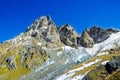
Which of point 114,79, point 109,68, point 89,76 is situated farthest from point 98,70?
point 114,79

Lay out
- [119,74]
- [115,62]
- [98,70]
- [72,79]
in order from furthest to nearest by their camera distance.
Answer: [72,79]
[98,70]
[115,62]
[119,74]

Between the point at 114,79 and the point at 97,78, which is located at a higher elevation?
the point at 97,78

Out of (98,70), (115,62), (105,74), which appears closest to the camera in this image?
(115,62)

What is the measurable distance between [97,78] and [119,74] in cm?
5733

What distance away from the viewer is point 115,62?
102188 mm

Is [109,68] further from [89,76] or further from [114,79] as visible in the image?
[114,79]

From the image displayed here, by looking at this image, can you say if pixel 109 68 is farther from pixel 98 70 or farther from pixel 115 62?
pixel 98 70

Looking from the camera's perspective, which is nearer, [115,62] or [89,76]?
[115,62]

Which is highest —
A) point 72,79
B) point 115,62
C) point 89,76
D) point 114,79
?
point 72,79

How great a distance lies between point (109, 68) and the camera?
10725 cm

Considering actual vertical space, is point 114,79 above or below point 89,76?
below

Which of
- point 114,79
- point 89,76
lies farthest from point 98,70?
point 114,79

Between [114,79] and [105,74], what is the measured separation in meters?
52.4

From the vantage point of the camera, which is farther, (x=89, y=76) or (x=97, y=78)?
(x=89, y=76)
